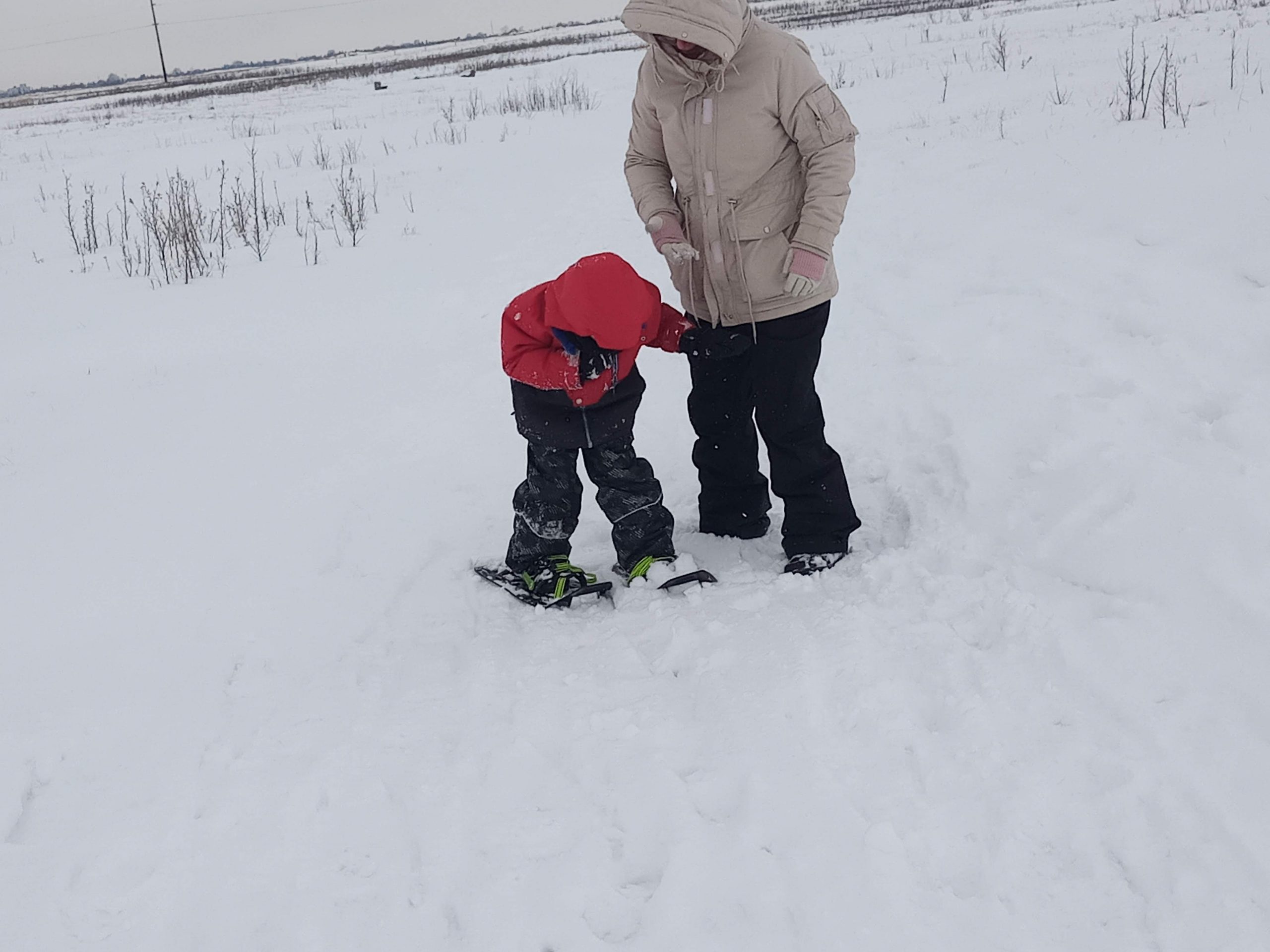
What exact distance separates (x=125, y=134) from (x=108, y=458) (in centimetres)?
1716

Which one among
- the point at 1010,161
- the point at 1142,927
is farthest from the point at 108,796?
the point at 1010,161

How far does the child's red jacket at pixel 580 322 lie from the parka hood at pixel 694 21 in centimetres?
62

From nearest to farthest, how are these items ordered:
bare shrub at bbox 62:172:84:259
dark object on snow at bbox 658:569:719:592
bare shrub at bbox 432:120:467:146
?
dark object on snow at bbox 658:569:719:592 → bare shrub at bbox 62:172:84:259 → bare shrub at bbox 432:120:467:146

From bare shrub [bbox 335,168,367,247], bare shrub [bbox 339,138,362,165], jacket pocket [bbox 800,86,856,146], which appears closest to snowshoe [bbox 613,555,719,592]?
jacket pocket [bbox 800,86,856,146]

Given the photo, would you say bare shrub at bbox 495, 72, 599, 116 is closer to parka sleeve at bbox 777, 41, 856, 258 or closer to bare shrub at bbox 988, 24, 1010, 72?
bare shrub at bbox 988, 24, 1010, 72

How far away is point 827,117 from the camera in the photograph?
103 inches

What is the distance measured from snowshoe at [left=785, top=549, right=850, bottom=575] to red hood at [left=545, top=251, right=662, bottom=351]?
0.97m

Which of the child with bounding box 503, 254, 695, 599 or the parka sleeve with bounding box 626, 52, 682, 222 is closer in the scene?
the child with bounding box 503, 254, 695, 599

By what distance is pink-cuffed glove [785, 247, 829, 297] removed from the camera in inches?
106

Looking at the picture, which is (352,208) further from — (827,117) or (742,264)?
(827,117)

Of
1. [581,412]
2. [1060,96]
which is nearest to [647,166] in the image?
[581,412]

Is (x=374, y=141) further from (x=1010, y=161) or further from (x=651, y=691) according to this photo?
(x=651, y=691)

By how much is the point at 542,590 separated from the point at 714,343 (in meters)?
1.02

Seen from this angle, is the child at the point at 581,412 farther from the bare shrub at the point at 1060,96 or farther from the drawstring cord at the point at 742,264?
the bare shrub at the point at 1060,96
